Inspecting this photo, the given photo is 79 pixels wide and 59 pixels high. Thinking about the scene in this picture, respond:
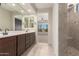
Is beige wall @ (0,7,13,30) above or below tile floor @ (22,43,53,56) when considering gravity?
above

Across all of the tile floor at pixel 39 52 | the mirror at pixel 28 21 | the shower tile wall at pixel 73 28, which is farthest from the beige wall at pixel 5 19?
the shower tile wall at pixel 73 28

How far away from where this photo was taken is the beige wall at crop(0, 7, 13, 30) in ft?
11.2

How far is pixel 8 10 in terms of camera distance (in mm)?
3633

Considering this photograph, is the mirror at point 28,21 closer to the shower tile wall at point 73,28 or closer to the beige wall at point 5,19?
the beige wall at point 5,19

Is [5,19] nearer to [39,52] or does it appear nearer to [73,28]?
[39,52]

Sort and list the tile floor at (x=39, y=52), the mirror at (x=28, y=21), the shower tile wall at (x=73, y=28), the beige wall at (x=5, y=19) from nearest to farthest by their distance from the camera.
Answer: the shower tile wall at (x=73, y=28) → the beige wall at (x=5, y=19) → the tile floor at (x=39, y=52) → the mirror at (x=28, y=21)

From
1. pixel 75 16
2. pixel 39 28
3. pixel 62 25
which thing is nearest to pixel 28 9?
pixel 39 28

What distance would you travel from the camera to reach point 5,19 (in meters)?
3.57

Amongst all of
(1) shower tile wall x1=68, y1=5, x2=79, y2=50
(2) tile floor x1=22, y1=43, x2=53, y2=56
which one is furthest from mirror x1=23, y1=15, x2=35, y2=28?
(1) shower tile wall x1=68, y1=5, x2=79, y2=50

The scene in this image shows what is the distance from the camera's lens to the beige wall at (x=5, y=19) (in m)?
3.41

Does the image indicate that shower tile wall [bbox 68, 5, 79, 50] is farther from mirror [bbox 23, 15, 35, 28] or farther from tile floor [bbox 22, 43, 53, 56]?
mirror [bbox 23, 15, 35, 28]

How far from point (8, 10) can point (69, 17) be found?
175 centimetres

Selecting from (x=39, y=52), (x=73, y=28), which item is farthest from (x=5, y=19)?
(x=73, y=28)

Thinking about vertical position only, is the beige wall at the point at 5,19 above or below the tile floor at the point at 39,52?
above
